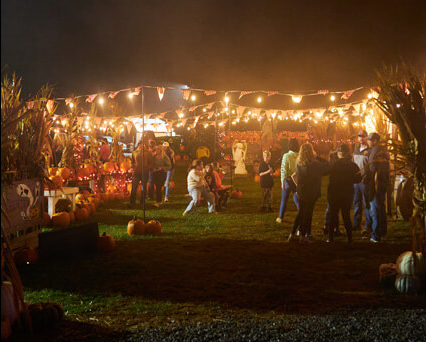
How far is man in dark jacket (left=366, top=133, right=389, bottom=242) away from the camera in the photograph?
275 inches

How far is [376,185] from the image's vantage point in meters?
7.00

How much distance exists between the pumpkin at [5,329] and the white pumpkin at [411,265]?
13.9 feet

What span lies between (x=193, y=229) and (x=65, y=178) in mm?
4485

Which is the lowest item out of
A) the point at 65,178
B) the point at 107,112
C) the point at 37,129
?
the point at 65,178

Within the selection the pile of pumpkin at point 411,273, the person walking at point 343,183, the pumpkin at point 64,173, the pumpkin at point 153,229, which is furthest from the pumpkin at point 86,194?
the pile of pumpkin at point 411,273

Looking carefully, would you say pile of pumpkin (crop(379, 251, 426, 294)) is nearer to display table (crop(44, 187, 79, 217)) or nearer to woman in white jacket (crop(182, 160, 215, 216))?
woman in white jacket (crop(182, 160, 215, 216))

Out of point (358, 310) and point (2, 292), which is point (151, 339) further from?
point (358, 310)

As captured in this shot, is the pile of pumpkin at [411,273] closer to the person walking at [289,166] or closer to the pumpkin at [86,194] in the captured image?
the person walking at [289,166]

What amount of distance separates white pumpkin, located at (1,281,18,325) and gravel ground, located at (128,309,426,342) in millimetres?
969

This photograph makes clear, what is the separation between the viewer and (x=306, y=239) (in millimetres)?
7180

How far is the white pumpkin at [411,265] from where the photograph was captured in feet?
15.3

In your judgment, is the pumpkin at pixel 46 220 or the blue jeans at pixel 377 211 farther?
the pumpkin at pixel 46 220

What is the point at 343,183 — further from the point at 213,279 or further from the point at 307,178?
the point at 213,279

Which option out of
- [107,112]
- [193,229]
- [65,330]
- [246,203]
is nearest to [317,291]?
[65,330]
